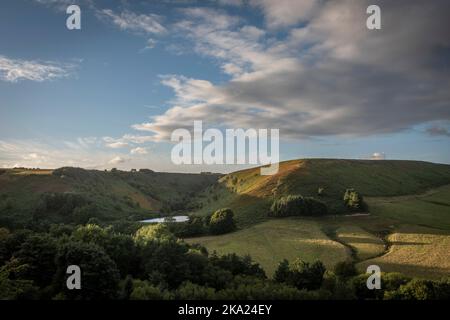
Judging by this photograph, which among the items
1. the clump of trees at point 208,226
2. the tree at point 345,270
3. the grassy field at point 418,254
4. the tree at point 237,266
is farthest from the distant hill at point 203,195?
the tree at point 345,270

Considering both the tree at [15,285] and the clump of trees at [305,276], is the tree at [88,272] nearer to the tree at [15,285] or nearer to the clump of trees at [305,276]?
the tree at [15,285]

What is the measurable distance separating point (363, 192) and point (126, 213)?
86850 mm

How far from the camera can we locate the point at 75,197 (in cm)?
12375

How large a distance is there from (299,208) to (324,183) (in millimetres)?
30189

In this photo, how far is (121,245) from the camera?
5566cm

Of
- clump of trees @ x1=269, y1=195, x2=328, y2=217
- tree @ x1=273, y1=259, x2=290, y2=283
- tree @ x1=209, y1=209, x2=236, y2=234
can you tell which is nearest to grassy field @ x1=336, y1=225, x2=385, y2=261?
clump of trees @ x1=269, y1=195, x2=328, y2=217

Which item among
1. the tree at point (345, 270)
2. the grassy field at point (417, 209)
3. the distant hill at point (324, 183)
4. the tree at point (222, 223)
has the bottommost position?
the tree at point (345, 270)

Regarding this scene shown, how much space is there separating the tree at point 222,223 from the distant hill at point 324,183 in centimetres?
609

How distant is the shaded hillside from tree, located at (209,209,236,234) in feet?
129

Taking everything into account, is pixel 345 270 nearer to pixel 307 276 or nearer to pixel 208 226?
pixel 307 276

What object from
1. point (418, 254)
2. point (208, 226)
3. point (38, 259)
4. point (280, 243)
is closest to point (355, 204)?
point (280, 243)

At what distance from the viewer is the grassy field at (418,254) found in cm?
5709

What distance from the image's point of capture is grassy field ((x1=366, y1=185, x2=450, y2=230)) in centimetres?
9231
